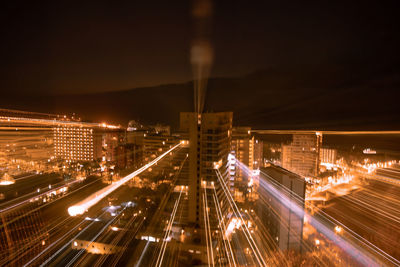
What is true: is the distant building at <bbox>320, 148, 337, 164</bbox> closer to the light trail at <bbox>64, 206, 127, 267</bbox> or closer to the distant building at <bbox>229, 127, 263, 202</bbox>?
the distant building at <bbox>229, 127, 263, 202</bbox>

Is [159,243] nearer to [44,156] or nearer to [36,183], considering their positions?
[36,183]

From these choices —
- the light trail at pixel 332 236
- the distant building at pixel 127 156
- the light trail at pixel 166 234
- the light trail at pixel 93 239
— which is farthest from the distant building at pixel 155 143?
the light trail at pixel 332 236

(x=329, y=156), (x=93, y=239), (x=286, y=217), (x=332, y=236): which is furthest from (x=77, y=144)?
(x=329, y=156)

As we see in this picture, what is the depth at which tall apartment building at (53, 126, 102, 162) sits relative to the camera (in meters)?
8.69

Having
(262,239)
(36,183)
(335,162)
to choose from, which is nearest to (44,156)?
(36,183)

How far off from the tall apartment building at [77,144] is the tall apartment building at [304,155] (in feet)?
50.5

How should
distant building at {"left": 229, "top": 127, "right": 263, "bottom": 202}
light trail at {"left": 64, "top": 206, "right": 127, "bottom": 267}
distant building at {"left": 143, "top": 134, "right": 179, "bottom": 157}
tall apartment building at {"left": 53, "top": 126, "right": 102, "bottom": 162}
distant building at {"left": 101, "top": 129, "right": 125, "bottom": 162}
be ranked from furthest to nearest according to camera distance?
distant building at {"left": 143, "top": 134, "right": 179, "bottom": 157} < distant building at {"left": 101, "top": 129, "right": 125, "bottom": 162} < distant building at {"left": 229, "top": 127, "right": 263, "bottom": 202} < tall apartment building at {"left": 53, "top": 126, "right": 102, "bottom": 162} < light trail at {"left": 64, "top": 206, "right": 127, "bottom": 267}

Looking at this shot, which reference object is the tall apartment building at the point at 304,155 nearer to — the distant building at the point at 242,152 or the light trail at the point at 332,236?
the distant building at the point at 242,152

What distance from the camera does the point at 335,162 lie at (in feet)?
59.7

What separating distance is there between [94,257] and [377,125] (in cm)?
640

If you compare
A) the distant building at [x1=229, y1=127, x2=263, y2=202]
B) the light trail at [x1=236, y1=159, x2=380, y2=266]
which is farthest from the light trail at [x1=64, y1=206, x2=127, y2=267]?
the distant building at [x1=229, y1=127, x2=263, y2=202]

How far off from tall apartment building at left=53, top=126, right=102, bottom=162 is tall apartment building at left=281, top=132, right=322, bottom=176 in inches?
606

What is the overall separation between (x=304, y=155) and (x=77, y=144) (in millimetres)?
16710

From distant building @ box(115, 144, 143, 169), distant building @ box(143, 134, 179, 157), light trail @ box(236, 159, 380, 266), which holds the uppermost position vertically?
distant building @ box(143, 134, 179, 157)
